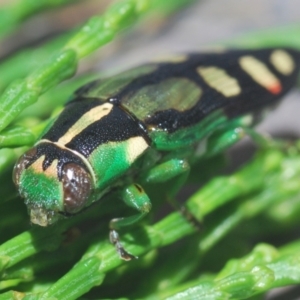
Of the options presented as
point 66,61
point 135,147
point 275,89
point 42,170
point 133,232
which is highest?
point 66,61

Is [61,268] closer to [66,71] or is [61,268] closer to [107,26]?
[66,71]

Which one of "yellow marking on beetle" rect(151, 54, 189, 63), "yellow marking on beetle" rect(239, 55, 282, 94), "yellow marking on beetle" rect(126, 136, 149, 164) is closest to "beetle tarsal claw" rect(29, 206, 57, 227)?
"yellow marking on beetle" rect(126, 136, 149, 164)

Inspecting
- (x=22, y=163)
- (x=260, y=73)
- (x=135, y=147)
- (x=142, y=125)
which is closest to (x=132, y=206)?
(x=135, y=147)

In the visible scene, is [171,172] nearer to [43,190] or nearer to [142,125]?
[142,125]

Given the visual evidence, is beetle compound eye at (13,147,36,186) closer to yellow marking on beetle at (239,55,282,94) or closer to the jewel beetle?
the jewel beetle

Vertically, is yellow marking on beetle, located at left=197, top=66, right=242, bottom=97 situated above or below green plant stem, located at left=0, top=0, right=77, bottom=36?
below

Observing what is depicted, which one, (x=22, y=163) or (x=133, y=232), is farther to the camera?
(x=133, y=232)
